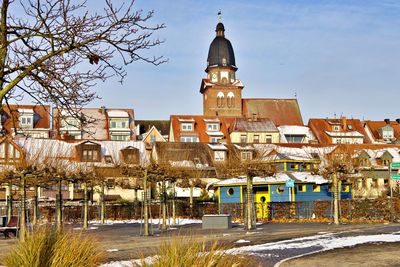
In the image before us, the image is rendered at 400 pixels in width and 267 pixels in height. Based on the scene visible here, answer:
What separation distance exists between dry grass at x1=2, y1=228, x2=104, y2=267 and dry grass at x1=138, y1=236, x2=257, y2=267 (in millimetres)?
2297

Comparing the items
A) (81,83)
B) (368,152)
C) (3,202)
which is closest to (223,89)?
(368,152)

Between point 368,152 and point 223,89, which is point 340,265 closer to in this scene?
point 368,152

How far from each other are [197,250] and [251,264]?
4.13ft

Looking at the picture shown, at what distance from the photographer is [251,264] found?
900 centimetres

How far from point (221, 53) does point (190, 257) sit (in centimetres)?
10732

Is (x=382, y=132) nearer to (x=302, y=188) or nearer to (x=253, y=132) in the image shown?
(x=253, y=132)

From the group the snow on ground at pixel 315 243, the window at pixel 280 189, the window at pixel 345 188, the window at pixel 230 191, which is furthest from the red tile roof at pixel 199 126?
the snow on ground at pixel 315 243

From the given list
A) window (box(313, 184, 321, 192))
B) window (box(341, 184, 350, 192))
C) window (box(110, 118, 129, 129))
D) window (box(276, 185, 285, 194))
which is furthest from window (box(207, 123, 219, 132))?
window (box(313, 184, 321, 192))

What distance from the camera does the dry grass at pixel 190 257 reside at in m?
7.74

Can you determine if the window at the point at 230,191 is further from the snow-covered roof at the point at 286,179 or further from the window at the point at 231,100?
the window at the point at 231,100

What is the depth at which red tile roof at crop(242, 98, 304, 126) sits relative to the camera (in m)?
106

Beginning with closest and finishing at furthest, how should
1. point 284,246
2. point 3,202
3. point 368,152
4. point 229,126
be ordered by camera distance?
point 284,246 → point 3,202 → point 368,152 → point 229,126

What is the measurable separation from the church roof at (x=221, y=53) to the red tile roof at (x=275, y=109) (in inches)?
329

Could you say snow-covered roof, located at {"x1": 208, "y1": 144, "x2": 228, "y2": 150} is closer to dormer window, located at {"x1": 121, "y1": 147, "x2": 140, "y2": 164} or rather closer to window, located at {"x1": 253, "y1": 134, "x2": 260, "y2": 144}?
dormer window, located at {"x1": 121, "y1": 147, "x2": 140, "y2": 164}
